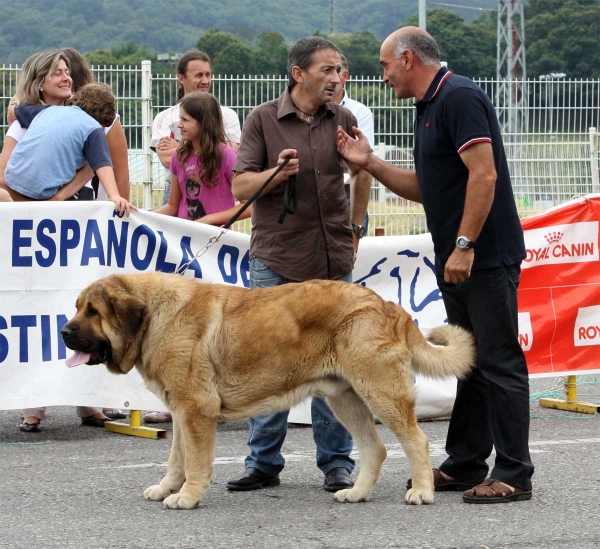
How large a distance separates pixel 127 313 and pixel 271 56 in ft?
192

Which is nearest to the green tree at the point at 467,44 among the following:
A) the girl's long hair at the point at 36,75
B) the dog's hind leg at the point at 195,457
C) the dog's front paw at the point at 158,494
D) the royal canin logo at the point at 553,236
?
the royal canin logo at the point at 553,236

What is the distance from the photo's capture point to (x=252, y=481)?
19.2 feet

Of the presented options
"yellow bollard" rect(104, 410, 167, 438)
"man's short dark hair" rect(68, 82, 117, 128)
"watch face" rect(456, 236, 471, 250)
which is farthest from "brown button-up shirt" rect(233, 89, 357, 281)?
"man's short dark hair" rect(68, 82, 117, 128)

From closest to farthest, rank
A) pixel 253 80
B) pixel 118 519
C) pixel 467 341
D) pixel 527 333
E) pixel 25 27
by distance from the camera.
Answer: pixel 118 519
pixel 467 341
pixel 527 333
pixel 253 80
pixel 25 27

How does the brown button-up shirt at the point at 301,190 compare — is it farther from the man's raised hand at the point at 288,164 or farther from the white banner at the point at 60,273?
the white banner at the point at 60,273

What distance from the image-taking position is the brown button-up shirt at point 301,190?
19.5 feet

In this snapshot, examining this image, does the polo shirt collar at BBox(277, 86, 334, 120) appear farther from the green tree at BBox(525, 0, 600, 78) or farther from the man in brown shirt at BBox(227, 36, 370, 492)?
the green tree at BBox(525, 0, 600, 78)

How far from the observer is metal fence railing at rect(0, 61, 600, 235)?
1331cm

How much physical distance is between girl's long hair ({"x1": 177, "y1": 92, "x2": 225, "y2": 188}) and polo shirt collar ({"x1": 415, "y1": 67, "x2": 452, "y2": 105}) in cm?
257

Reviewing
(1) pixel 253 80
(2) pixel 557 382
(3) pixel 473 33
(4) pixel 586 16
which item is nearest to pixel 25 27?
(3) pixel 473 33

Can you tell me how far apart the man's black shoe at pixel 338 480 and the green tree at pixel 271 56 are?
4934 cm

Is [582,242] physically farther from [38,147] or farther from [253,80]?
[253,80]

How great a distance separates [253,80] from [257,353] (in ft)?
31.2

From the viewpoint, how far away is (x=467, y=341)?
5.55m
